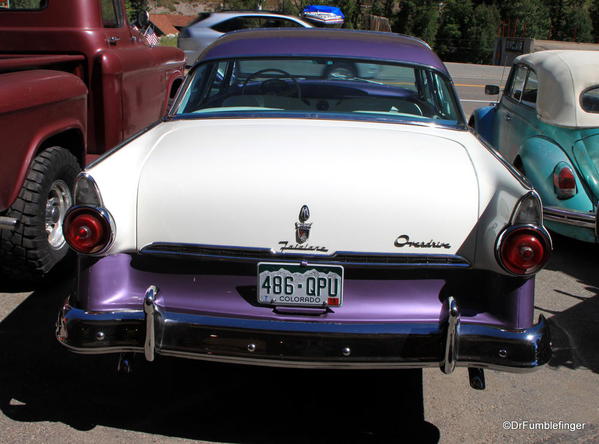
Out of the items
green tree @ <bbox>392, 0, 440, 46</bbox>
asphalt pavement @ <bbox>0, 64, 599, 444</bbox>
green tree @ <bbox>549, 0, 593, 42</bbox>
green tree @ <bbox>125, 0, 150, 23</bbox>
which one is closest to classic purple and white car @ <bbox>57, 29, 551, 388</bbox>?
asphalt pavement @ <bbox>0, 64, 599, 444</bbox>

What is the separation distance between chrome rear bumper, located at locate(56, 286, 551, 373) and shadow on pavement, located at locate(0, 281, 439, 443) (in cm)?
53

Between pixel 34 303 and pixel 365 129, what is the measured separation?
235cm

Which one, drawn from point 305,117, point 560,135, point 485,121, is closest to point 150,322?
point 305,117

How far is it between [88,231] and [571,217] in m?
3.62

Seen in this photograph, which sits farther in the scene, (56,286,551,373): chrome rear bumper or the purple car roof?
the purple car roof

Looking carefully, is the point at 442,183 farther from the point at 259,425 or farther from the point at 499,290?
the point at 259,425

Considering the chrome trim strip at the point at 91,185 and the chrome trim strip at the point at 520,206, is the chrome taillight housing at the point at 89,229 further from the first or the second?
the chrome trim strip at the point at 520,206

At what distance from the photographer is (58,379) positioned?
3441mm

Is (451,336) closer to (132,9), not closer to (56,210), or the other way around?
(56,210)

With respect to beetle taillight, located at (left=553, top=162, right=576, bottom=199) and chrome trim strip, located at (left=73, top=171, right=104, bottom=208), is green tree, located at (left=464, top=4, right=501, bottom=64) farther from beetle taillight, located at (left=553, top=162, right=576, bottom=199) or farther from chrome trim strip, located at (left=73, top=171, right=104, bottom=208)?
chrome trim strip, located at (left=73, top=171, right=104, bottom=208)

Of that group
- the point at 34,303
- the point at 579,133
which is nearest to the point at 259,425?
the point at 34,303

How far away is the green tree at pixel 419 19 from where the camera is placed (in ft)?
126

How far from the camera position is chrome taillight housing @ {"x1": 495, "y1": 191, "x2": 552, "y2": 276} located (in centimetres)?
267

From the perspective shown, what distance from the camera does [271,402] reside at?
131 inches
